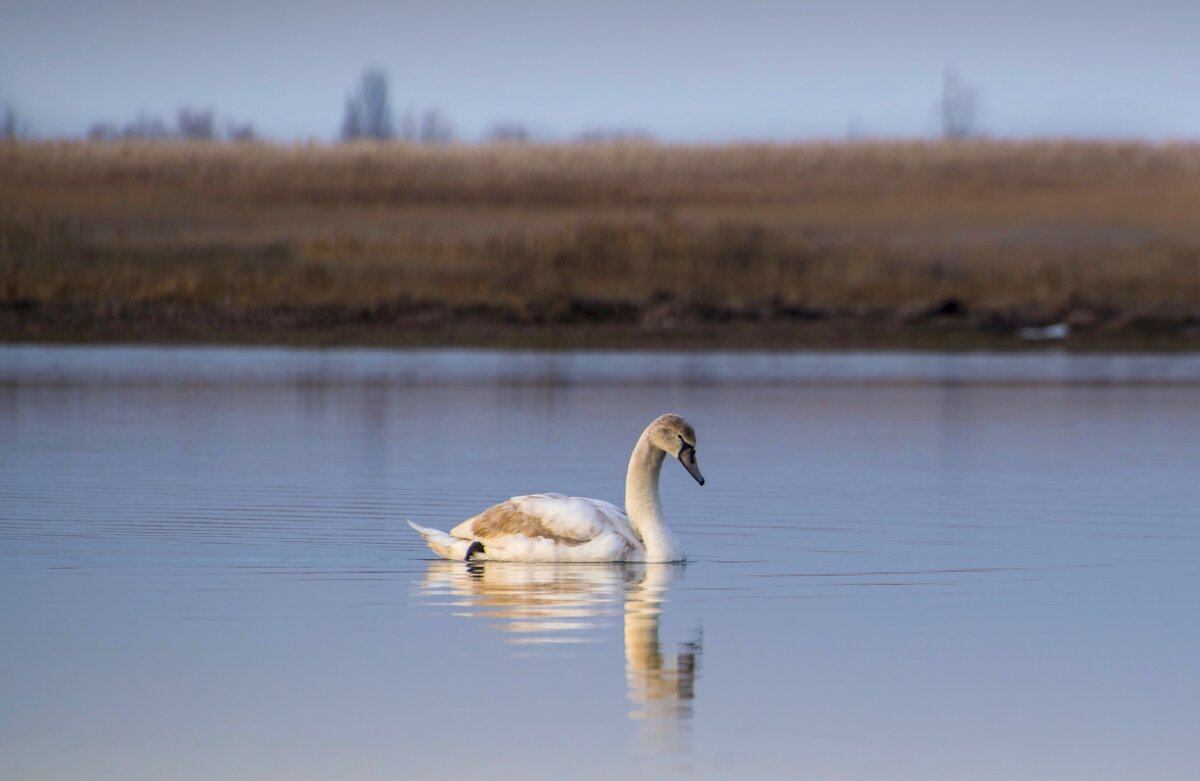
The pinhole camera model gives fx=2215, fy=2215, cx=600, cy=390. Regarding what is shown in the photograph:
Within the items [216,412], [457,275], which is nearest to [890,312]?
[457,275]

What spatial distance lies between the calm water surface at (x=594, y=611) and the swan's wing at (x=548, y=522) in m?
0.22

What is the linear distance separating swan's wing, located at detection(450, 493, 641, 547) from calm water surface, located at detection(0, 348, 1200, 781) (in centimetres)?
22

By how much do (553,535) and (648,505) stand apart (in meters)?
0.59

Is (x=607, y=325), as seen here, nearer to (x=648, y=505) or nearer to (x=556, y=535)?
(x=648, y=505)

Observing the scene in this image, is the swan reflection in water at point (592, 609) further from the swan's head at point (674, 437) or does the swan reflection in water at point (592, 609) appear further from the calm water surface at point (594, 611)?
the swan's head at point (674, 437)

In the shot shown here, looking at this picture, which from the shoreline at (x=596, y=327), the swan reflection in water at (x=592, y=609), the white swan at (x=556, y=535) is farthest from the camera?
the shoreline at (x=596, y=327)

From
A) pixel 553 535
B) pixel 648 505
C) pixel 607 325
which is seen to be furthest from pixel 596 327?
pixel 553 535

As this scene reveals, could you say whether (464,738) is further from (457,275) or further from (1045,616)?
(457,275)

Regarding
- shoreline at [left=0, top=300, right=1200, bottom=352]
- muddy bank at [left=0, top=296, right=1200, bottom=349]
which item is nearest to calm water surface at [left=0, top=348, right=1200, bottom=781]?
shoreline at [left=0, top=300, right=1200, bottom=352]

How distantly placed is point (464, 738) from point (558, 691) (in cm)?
70

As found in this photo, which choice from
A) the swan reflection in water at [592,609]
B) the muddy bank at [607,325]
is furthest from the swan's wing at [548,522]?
the muddy bank at [607,325]

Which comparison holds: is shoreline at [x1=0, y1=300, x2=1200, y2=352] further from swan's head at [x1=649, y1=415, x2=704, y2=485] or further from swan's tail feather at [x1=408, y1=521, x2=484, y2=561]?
swan's tail feather at [x1=408, y1=521, x2=484, y2=561]

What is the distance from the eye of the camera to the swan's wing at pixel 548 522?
1085cm

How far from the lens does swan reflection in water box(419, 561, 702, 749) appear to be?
742cm
